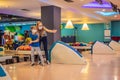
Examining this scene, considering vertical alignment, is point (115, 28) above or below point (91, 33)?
above

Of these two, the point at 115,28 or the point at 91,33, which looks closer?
the point at 115,28

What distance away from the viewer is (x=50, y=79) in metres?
6.08

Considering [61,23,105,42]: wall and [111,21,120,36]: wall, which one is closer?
[111,21,120,36]: wall

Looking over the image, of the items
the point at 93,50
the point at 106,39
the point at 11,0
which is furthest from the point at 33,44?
the point at 106,39

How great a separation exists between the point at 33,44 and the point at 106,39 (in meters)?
20.6

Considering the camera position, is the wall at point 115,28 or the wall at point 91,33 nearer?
the wall at point 115,28

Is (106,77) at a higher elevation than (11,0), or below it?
below

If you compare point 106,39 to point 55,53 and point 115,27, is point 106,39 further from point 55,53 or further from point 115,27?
point 55,53

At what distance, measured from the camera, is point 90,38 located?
29.1m

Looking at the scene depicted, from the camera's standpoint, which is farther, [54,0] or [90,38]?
[90,38]

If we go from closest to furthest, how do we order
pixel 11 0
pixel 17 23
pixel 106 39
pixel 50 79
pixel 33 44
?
pixel 50 79 < pixel 33 44 < pixel 11 0 < pixel 106 39 < pixel 17 23

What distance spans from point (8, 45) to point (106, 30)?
54.7ft

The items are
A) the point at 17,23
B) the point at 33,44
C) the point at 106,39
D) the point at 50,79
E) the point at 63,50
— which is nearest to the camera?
the point at 50,79

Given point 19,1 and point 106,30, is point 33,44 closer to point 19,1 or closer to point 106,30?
point 19,1
